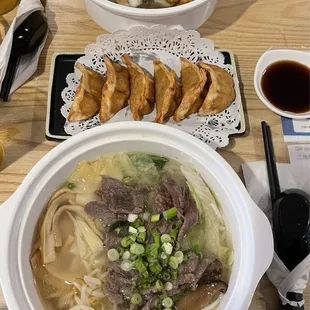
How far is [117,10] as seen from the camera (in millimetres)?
1785

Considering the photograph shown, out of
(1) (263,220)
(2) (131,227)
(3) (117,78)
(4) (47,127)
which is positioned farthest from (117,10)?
(1) (263,220)

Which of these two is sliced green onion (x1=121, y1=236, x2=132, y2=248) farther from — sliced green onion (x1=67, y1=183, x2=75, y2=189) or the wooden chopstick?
the wooden chopstick

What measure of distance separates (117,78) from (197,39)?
0.38 metres

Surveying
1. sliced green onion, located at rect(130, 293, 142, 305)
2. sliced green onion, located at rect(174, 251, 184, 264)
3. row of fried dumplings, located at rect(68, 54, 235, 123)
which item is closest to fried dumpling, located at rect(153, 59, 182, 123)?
row of fried dumplings, located at rect(68, 54, 235, 123)

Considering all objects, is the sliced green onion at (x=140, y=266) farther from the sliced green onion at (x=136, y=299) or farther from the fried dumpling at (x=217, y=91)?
the fried dumpling at (x=217, y=91)

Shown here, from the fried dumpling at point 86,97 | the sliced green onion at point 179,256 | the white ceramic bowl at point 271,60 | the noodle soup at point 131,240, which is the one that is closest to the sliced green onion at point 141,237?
the noodle soup at point 131,240

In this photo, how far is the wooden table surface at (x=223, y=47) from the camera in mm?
1781

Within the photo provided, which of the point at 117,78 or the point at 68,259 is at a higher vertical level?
the point at 117,78

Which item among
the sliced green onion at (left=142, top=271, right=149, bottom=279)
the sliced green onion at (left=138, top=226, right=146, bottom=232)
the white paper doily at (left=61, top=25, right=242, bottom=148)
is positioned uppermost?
the white paper doily at (left=61, top=25, right=242, bottom=148)

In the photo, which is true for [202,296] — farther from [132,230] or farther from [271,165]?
[271,165]

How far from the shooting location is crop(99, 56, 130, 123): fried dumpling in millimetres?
1760

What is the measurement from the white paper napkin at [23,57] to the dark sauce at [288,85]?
969mm

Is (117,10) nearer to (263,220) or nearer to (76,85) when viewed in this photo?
(76,85)

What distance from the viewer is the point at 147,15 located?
178cm
